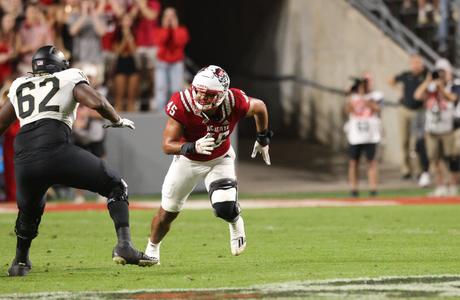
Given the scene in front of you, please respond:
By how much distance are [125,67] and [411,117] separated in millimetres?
4869

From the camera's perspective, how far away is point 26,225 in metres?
8.75

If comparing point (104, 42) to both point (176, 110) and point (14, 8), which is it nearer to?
point (14, 8)

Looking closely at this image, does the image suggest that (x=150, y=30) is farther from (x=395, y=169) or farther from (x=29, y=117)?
(x=29, y=117)

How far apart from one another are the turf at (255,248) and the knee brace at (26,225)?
1.01 feet

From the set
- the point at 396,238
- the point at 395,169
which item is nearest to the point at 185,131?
the point at 396,238

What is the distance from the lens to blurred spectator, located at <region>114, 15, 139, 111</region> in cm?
1831

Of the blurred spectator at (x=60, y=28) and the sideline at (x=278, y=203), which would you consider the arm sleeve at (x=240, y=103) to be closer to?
the sideline at (x=278, y=203)

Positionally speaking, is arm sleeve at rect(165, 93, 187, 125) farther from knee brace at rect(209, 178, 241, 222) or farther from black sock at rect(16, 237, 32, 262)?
black sock at rect(16, 237, 32, 262)

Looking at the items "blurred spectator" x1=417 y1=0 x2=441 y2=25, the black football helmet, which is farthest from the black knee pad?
"blurred spectator" x1=417 y1=0 x2=441 y2=25

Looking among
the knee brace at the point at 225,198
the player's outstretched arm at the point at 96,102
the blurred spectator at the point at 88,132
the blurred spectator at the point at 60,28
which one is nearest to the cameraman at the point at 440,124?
the blurred spectator at the point at 88,132

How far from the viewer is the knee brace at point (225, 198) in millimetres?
9000

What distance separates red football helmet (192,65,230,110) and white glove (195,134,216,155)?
1.00 ft

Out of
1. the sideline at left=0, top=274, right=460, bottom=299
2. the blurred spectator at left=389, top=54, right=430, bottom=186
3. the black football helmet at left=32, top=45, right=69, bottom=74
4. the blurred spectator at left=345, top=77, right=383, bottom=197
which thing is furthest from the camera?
the blurred spectator at left=389, top=54, right=430, bottom=186

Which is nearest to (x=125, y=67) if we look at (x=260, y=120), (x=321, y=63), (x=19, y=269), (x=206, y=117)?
(x=321, y=63)
